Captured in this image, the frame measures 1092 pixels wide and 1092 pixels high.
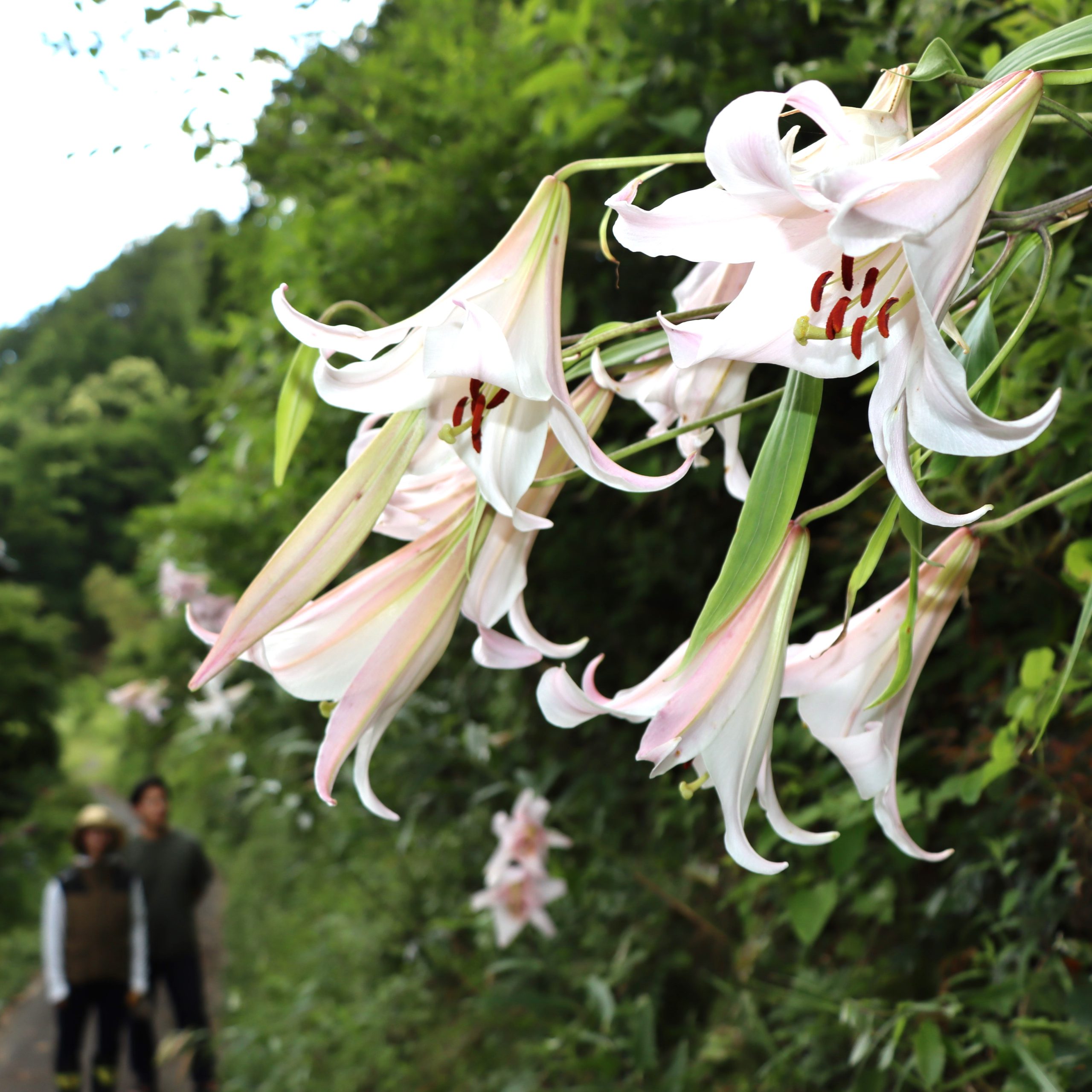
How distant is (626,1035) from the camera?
2111mm

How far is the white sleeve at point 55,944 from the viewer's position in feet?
11.7

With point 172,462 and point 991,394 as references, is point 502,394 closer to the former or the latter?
point 991,394

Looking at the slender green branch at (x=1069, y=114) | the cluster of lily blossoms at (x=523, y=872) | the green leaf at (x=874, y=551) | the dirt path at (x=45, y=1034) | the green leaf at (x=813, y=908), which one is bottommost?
the dirt path at (x=45, y=1034)

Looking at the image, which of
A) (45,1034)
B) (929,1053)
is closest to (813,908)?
(929,1053)

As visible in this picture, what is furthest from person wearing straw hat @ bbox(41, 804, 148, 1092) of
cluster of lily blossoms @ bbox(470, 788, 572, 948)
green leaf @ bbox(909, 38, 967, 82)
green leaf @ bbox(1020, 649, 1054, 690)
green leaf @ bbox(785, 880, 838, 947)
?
green leaf @ bbox(909, 38, 967, 82)

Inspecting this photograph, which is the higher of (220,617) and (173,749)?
(173,749)

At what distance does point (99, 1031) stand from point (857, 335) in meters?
4.17

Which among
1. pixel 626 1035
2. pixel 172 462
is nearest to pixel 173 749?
pixel 626 1035

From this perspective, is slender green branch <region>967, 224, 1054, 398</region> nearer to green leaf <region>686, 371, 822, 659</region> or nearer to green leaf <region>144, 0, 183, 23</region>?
green leaf <region>686, 371, 822, 659</region>

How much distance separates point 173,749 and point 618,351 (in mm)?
10432

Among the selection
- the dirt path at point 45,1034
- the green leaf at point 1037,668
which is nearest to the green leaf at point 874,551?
the green leaf at point 1037,668

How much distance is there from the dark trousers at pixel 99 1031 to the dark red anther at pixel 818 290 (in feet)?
13.1

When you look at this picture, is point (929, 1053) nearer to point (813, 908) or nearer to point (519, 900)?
point (813, 908)

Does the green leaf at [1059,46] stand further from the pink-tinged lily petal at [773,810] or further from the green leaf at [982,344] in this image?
the pink-tinged lily petal at [773,810]
